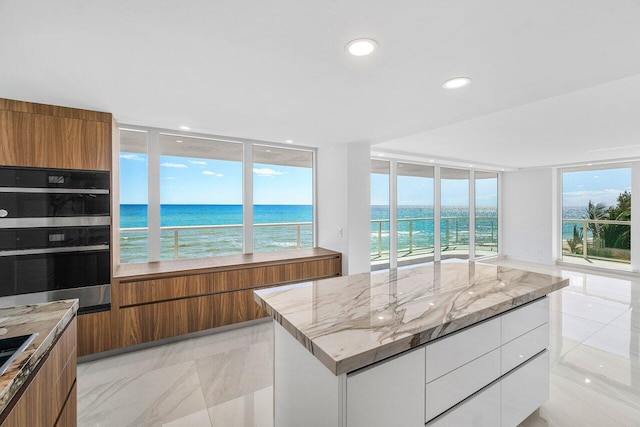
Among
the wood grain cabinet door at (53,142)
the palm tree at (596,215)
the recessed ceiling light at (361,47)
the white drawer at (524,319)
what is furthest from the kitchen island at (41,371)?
the palm tree at (596,215)

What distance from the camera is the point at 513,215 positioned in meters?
7.46

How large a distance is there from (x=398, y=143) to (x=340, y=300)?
3.37m

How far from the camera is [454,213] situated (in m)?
6.62

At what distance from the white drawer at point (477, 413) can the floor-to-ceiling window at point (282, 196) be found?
3.12 m

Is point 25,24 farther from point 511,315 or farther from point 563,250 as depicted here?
point 563,250

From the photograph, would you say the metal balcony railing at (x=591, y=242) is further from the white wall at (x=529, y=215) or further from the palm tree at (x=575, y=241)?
the white wall at (x=529, y=215)

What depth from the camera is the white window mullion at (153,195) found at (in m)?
3.27

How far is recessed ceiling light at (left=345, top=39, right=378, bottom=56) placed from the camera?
1.46 metres

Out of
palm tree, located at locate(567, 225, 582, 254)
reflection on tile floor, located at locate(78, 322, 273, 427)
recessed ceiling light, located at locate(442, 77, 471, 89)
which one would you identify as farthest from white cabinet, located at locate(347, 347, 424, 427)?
palm tree, located at locate(567, 225, 582, 254)

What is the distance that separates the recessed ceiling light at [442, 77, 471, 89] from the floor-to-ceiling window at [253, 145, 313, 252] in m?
2.62

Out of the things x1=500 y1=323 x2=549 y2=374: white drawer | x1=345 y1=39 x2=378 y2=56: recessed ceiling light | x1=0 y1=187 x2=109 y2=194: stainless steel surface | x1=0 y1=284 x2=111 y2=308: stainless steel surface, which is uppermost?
x1=345 y1=39 x2=378 y2=56: recessed ceiling light

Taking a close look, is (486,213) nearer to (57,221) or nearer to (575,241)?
(575,241)

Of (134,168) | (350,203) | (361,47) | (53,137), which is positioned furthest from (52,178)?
(350,203)

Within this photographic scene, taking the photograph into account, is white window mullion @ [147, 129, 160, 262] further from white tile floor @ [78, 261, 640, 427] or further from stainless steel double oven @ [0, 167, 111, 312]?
white tile floor @ [78, 261, 640, 427]
